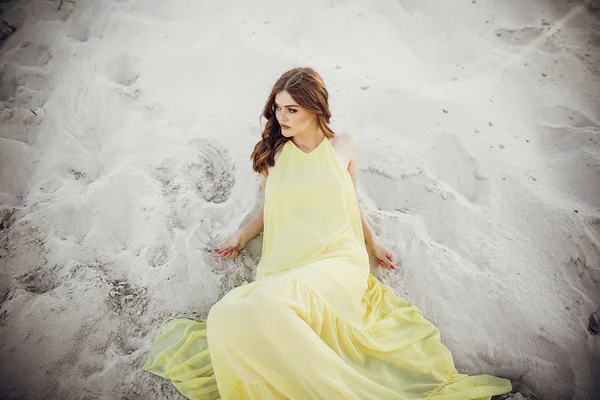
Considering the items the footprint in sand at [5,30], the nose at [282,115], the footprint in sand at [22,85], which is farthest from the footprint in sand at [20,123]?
the nose at [282,115]

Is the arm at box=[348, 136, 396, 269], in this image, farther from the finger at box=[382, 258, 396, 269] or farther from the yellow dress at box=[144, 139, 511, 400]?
the yellow dress at box=[144, 139, 511, 400]

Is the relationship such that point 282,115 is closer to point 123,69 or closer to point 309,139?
point 309,139

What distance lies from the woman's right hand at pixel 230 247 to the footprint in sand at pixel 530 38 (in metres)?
3.13

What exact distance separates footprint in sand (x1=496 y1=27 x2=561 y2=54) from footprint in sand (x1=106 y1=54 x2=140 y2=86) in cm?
345

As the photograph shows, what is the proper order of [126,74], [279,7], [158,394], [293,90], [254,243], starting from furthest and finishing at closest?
[279,7] < [126,74] < [254,243] < [293,90] < [158,394]

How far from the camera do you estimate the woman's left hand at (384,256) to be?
2.46 m

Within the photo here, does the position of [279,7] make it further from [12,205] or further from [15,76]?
[12,205]

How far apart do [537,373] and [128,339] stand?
2.26 meters

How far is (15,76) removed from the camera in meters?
3.40

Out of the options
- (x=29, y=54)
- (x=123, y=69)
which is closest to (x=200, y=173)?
(x=123, y=69)

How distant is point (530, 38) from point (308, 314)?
3.45m

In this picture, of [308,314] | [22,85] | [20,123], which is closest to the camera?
[308,314]

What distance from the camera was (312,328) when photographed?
1741mm

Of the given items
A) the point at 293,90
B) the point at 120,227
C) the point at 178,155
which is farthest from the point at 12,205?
the point at 293,90
